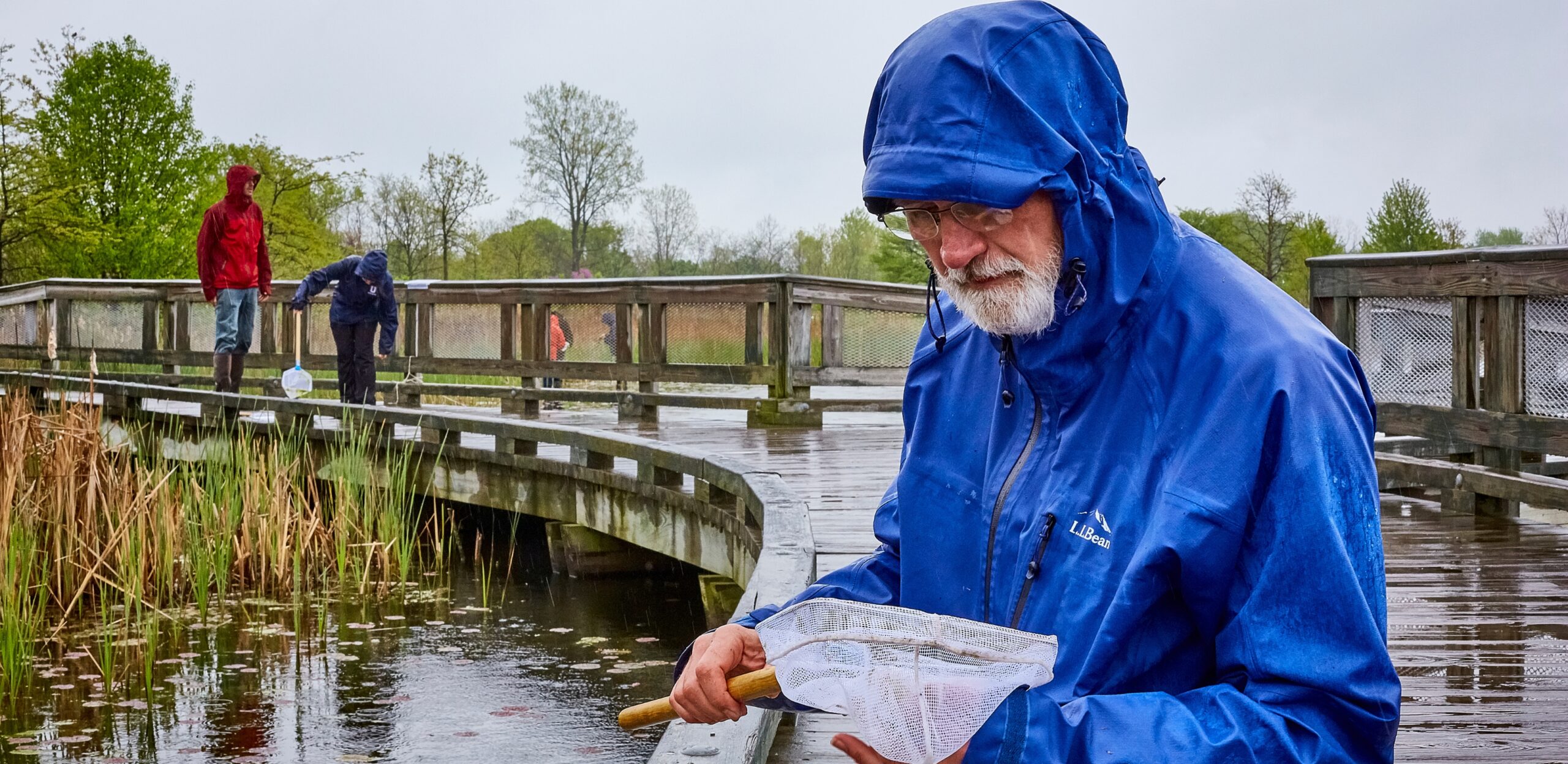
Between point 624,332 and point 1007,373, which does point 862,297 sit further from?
point 1007,373

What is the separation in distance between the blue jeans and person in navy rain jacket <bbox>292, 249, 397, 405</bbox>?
0.42 m

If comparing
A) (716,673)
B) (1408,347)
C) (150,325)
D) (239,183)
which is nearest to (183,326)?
(150,325)

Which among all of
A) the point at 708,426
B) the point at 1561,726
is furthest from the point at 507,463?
the point at 1561,726

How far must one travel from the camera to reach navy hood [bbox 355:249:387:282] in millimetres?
12227

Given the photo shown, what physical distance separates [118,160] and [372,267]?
25.9 m

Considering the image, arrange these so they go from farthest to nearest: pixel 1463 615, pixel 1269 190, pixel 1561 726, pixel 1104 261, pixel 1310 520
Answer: pixel 1269 190, pixel 1463 615, pixel 1561 726, pixel 1104 261, pixel 1310 520

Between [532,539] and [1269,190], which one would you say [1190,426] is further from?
[1269,190]

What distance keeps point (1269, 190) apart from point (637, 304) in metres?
35.1

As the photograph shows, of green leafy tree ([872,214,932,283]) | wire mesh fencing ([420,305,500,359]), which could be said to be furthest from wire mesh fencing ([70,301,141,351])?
green leafy tree ([872,214,932,283])

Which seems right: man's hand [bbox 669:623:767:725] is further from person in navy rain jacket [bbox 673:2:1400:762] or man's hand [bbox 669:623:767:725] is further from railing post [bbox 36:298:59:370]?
railing post [bbox 36:298:59:370]

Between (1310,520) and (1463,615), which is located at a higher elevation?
(1310,520)

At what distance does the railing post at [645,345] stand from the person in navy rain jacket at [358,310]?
79.5 inches

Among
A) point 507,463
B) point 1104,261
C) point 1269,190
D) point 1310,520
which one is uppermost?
point 1269,190

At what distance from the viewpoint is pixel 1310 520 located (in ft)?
4.25
